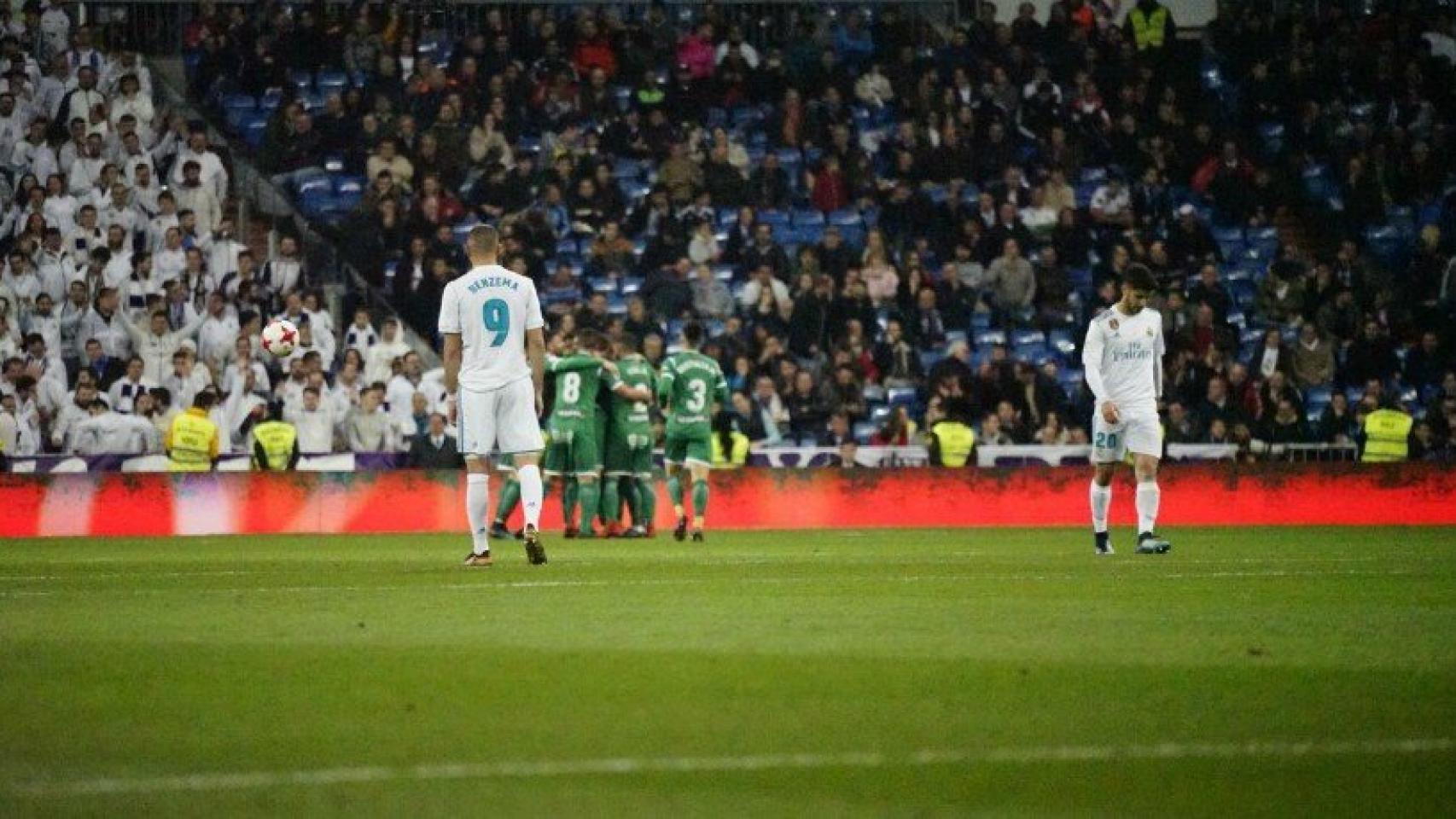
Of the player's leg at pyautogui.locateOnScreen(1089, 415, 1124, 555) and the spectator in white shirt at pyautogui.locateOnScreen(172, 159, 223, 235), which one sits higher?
the spectator in white shirt at pyautogui.locateOnScreen(172, 159, 223, 235)

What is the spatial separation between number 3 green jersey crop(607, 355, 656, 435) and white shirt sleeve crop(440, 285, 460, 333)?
7623 millimetres

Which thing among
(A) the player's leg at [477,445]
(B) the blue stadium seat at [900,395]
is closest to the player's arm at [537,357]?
(A) the player's leg at [477,445]

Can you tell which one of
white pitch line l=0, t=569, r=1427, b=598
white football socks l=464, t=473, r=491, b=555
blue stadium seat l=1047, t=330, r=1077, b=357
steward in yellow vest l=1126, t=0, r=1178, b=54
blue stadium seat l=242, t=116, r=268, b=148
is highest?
steward in yellow vest l=1126, t=0, r=1178, b=54

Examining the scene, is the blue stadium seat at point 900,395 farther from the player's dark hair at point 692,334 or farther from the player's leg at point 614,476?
the player's dark hair at point 692,334

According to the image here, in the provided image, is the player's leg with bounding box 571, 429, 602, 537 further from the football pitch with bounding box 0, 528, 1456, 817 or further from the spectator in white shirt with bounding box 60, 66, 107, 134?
the spectator in white shirt with bounding box 60, 66, 107, 134

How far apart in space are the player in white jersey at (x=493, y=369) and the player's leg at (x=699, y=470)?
7.04 metres

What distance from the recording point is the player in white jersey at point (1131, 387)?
1859 centimetres

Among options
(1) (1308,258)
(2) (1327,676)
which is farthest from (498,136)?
(2) (1327,676)

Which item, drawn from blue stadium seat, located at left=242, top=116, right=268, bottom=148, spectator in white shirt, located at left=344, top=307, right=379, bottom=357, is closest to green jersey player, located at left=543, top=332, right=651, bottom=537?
spectator in white shirt, located at left=344, top=307, right=379, bottom=357

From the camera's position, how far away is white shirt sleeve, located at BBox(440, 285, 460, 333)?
16.0m

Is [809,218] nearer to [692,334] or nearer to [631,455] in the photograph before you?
[631,455]

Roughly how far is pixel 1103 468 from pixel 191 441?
11.8 m

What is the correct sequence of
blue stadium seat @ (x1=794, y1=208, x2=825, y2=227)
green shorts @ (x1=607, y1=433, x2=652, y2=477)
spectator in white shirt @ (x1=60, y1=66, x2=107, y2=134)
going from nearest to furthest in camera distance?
green shorts @ (x1=607, y1=433, x2=652, y2=477) < spectator in white shirt @ (x1=60, y1=66, x2=107, y2=134) < blue stadium seat @ (x1=794, y1=208, x2=825, y2=227)

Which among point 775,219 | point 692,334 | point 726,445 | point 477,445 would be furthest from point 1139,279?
point 775,219
